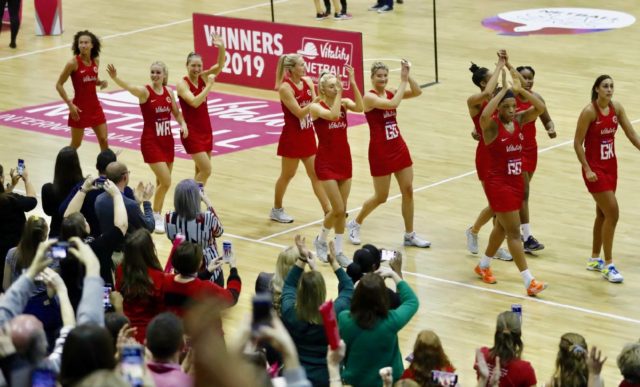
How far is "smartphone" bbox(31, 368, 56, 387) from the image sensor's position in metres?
5.30

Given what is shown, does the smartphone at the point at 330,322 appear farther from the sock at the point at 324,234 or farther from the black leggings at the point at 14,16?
the black leggings at the point at 14,16

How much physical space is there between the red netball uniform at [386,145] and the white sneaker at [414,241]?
2.27 ft

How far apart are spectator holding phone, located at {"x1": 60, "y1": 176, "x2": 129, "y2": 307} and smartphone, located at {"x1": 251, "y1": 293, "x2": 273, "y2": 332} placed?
3.39m

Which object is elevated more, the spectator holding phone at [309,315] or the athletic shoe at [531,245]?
the spectator holding phone at [309,315]

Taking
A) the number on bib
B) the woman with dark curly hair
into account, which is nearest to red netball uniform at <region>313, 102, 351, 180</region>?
the number on bib

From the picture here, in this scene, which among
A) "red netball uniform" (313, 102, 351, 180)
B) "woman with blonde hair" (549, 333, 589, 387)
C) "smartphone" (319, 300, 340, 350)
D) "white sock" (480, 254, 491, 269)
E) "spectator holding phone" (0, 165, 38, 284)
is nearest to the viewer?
"smartphone" (319, 300, 340, 350)

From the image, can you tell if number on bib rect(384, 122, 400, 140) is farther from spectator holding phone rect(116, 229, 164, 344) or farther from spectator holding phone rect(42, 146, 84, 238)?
→ spectator holding phone rect(116, 229, 164, 344)

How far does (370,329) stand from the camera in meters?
7.12

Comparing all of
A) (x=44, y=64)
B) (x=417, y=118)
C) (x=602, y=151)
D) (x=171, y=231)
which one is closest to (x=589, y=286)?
(x=602, y=151)

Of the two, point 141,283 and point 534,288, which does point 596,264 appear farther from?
point 141,283

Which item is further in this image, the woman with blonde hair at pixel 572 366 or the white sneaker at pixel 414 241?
the white sneaker at pixel 414 241

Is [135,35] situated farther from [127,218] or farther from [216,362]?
[216,362]

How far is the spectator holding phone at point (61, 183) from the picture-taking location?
9.88 metres

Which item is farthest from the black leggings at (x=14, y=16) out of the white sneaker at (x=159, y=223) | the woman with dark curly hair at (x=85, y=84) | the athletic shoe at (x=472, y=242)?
the athletic shoe at (x=472, y=242)
